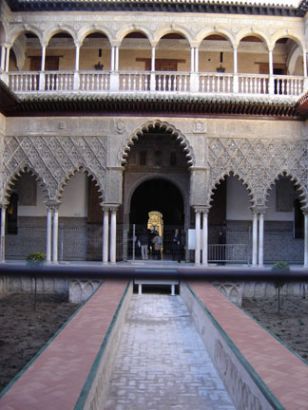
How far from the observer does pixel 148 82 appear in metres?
14.4

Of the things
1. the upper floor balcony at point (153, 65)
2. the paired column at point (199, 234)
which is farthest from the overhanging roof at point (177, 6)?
the paired column at point (199, 234)

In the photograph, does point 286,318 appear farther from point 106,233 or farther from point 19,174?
point 19,174

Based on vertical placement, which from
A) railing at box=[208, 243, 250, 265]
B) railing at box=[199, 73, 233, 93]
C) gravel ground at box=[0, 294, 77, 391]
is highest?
railing at box=[199, 73, 233, 93]

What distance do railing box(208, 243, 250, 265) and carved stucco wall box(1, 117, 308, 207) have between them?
1964 millimetres

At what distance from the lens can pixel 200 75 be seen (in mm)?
14141

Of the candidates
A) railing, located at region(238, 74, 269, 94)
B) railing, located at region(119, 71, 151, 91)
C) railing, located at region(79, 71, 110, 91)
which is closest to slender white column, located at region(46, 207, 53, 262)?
railing, located at region(79, 71, 110, 91)

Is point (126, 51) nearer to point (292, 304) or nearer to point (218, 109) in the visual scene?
point (218, 109)

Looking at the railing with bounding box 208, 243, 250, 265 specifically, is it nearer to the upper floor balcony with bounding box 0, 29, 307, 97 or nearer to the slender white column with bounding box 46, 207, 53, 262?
the upper floor balcony with bounding box 0, 29, 307, 97

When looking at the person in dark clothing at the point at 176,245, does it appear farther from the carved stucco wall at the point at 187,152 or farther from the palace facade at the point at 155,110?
the carved stucco wall at the point at 187,152

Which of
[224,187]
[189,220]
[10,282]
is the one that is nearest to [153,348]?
[10,282]

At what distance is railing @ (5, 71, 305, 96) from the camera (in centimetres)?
1408

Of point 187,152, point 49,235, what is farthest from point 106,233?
point 187,152

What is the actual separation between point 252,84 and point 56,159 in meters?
5.96

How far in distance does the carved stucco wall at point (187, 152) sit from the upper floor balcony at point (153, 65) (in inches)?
37.4
